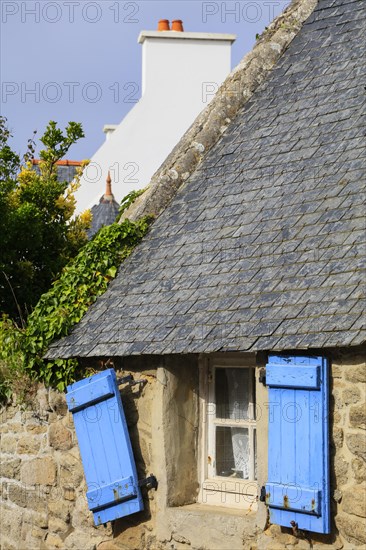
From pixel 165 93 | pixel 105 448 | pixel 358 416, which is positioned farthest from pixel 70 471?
pixel 165 93

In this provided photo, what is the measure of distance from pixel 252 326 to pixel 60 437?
2.34 meters

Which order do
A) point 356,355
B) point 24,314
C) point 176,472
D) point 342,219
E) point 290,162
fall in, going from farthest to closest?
1. point 24,314
2. point 290,162
3. point 176,472
4. point 342,219
5. point 356,355

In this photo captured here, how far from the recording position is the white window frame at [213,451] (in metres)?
7.88

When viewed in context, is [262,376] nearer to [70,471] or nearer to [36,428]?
[70,471]

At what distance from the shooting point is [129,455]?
787cm

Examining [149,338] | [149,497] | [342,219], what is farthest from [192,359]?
[342,219]

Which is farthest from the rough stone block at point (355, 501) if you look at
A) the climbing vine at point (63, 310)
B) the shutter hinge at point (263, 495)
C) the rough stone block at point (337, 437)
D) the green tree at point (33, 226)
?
the green tree at point (33, 226)

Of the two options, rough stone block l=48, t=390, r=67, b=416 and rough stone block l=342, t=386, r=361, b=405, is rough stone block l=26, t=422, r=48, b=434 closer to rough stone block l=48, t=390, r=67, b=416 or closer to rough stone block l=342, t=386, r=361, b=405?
rough stone block l=48, t=390, r=67, b=416

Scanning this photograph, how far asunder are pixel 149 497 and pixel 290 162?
117 inches

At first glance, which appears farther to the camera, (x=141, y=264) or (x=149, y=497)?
(x=141, y=264)

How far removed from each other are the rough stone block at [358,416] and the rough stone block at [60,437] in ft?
9.47

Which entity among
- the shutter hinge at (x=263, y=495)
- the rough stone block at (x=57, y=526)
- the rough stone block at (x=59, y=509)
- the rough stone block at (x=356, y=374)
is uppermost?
the rough stone block at (x=356, y=374)

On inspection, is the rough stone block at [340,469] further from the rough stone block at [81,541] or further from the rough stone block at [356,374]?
the rough stone block at [81,541]

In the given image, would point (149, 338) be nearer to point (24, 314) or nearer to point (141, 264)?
point (141, 264)
